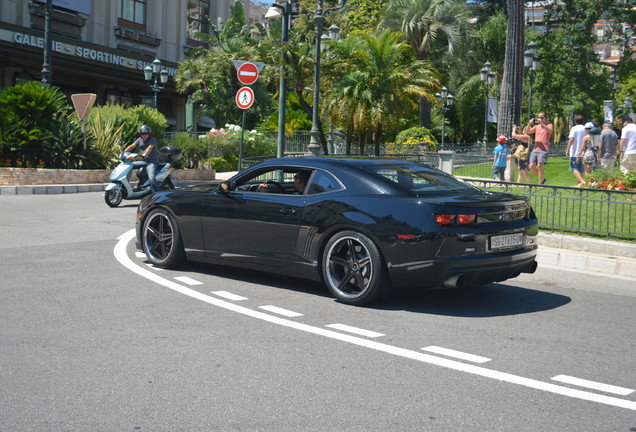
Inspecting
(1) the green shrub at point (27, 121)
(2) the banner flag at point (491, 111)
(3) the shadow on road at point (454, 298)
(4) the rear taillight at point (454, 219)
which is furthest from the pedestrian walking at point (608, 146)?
(1) the green shrub at point (27, 121)

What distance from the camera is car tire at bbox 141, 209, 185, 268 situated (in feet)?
28.2

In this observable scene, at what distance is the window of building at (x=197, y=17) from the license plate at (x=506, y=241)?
47.2 metres

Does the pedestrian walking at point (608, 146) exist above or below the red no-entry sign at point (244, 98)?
below

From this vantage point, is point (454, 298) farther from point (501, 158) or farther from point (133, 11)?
point (133, 11)

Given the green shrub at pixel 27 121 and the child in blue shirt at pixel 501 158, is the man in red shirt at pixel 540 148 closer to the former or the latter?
the child in blue shirt at pixel 501 158

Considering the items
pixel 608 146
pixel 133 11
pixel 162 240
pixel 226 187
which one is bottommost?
pixel 162 240

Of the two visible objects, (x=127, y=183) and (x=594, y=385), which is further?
(x=127, y=183)

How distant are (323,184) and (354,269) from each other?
0.94 meters

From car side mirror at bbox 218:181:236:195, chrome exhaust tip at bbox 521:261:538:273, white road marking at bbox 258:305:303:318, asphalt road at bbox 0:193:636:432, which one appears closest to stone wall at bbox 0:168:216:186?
asphalt road at bbox 0:193:636:432

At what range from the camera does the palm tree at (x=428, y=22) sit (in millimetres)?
41031

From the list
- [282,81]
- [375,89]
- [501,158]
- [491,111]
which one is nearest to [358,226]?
[501,158]

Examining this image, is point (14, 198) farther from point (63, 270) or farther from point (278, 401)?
point (278, 401)

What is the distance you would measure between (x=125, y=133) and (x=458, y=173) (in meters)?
10.4

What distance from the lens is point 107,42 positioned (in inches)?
1714
